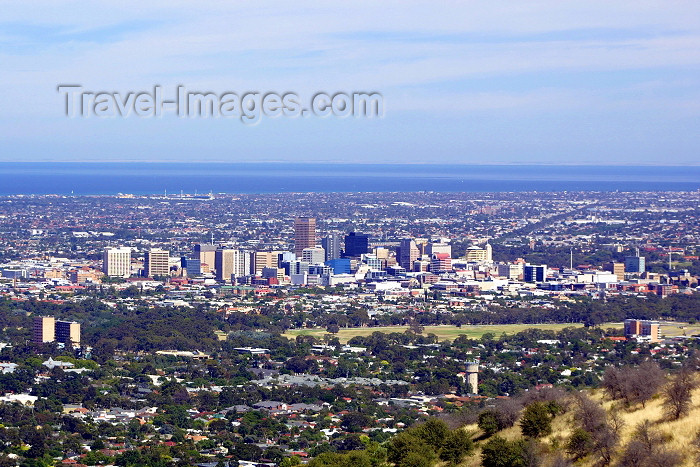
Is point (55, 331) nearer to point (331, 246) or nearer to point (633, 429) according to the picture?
point (633, 429)

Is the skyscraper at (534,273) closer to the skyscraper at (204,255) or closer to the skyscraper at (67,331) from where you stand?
the skyscraper at (204,255)

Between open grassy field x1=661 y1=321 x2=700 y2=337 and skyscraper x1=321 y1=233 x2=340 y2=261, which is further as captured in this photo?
skyscraper x1=321 y1=233 x2=340 y2=261

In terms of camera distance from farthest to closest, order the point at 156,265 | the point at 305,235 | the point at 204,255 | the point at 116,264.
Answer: the point at 305,235 < the point at 204,255 < the point at 116,264 < the point at 156,265

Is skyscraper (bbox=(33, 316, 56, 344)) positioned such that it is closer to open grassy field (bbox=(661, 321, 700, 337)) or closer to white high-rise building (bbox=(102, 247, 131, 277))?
open grassy field (bbox=(661, 321, 700, 337))

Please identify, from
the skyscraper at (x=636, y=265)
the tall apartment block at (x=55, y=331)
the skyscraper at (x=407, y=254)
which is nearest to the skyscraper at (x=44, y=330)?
the tall apartment block at (x=55, y=331)

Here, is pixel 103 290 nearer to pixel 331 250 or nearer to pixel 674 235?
pixel 331 250

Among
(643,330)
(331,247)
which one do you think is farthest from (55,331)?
(331,247)

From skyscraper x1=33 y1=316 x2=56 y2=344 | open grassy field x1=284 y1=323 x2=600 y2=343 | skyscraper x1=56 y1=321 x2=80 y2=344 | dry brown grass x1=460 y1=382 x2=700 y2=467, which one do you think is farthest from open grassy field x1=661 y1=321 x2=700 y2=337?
dry brown grass x1=460 y1=382 x2=700 y2=467
